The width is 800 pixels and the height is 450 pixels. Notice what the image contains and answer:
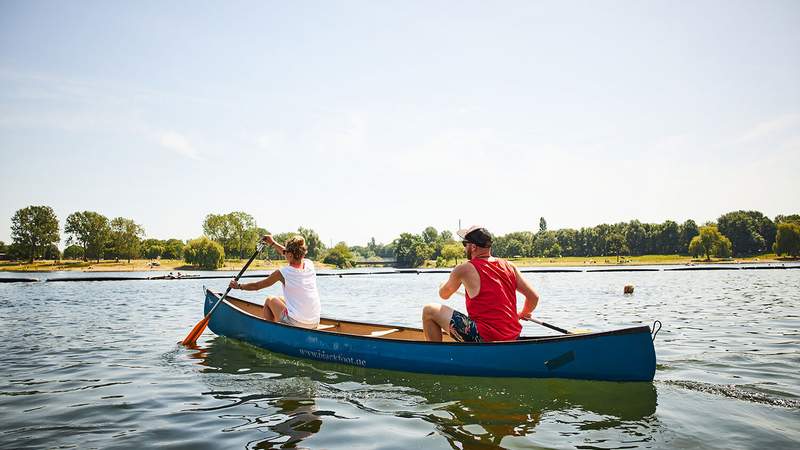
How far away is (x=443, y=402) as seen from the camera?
659 cm

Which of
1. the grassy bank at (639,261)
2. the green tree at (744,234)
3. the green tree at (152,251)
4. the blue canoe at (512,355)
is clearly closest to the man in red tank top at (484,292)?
the blue canoe at (512,355)

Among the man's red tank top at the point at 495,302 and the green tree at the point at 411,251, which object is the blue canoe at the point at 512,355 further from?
the green tree at the point at 411,251

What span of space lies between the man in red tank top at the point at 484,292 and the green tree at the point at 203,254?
97.1 m

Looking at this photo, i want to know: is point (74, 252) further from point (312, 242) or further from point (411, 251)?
point (411, 251)

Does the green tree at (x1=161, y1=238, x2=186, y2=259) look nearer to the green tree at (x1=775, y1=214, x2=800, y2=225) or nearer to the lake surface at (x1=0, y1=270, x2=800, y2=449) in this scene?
the lake surface at (x1=0, y1=270, x2=800, y2=449)

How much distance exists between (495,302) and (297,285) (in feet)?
13.4

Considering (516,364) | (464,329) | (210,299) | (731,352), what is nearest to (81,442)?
(464,329)

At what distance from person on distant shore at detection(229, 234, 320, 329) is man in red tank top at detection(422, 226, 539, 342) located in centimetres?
321

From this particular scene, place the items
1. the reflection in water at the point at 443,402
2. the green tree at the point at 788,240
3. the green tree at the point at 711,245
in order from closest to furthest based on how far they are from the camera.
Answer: the reflection in water at the point at 443,402
the green tree at the point at 788,240
the green tree at the point at 711,245

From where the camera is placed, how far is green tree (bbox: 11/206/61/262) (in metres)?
104

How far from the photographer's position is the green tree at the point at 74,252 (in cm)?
11206

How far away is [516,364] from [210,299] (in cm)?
920

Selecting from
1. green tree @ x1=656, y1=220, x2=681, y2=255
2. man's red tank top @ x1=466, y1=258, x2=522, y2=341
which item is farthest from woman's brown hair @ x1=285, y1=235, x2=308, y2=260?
green tree @ x1=656, y1=220, x2=681, y2=255

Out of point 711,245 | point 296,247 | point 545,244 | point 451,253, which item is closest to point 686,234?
point 711,245
